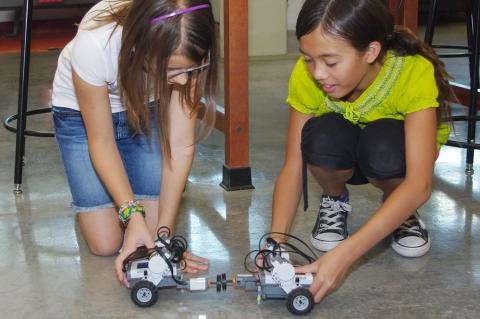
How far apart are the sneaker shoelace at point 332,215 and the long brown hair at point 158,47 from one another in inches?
19.0

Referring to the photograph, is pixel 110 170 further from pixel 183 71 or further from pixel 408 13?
pixel 408 13

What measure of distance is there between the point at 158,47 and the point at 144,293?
56 centimetres

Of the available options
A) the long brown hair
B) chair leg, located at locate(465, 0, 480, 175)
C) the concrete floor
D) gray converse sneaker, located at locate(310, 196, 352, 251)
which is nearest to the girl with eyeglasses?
the long brown hair

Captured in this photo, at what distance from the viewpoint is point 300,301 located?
5.76ft

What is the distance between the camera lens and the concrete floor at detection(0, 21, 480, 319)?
1.84 meters

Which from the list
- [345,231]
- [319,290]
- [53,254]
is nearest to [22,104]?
[53,254]

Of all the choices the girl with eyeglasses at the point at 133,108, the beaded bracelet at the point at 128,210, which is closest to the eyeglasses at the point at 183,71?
the girl with eyeglasses at the point at 133,108

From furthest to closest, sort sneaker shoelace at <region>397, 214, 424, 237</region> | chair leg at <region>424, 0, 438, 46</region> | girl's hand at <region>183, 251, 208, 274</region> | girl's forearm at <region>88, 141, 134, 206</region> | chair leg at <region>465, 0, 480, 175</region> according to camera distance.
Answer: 1. chair leg at <region>424, 0, 438, 46</region>
2. chair leg at <region>465, 0, 480, 175</region>
3. sneaker shoelace at <region>397, 214, 424, 237</region>
4. girl's hand at <region>183, 251, 208, 274</region>
5. girl's forearm at <region>88, 141, 134, 206</region>

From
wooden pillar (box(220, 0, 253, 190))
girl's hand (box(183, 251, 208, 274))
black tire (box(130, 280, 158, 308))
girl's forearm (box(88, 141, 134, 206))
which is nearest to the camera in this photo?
black tire (box(130, 280, 158, 308))

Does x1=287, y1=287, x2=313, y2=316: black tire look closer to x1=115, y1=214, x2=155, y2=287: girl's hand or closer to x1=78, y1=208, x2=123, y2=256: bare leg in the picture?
x1=115, y1=214, x2=155, y2=287: girl's hand

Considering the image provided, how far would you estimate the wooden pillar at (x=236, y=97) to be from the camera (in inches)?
104

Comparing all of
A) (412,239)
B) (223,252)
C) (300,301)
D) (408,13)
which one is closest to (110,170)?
(223,252)

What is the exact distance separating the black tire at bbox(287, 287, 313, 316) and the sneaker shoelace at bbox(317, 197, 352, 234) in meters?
0.47

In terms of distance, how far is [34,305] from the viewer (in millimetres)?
1889
